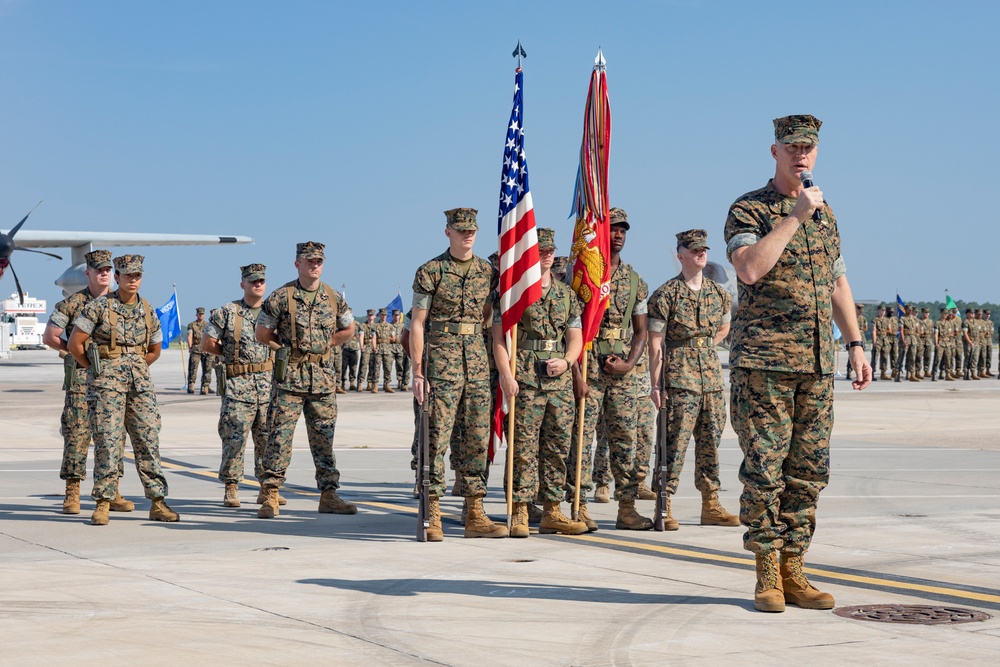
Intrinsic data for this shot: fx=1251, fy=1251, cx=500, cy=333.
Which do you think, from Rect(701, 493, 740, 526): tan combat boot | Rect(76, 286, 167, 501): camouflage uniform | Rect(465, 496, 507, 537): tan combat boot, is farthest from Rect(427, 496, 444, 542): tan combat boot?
Rect(76, 286, 167, 501): camouflage uniform

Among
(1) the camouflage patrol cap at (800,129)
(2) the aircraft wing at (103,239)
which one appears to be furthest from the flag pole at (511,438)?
(2) the aircraft wing at (103,239)

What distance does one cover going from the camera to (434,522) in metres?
8.88

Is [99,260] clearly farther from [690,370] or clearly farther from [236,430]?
[690,370]

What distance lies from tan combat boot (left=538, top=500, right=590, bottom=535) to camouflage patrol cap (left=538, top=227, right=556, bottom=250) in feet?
6.30

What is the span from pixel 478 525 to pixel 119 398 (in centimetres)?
313

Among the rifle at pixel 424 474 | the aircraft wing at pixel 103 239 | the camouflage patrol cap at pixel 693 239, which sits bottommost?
the rifle at pixel 424 474

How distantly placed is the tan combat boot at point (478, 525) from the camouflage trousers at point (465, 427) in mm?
73

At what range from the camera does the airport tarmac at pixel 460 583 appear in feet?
17.5

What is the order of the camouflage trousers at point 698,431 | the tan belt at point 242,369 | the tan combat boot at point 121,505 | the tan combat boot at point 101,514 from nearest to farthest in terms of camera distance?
the camouflage trousers at point 698,431
the tan combat boot at point 101,514
the tan combat boot at point 121,505
the tan belt at point 242,369

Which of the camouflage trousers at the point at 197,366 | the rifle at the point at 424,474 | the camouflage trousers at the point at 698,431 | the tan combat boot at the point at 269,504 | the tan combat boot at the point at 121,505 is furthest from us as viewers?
the camouflage trousers at the point at 197,366

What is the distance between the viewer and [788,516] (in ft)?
20.6

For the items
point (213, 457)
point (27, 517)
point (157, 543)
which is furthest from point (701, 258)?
point (213, 457)

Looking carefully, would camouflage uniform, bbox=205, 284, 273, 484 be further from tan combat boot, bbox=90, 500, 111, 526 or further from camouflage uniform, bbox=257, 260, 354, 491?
tan combat boot, bbox=90, 500, 111, 526

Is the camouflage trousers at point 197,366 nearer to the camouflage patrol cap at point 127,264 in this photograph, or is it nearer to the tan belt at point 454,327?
the camouflage patrol cap at point 127,264
